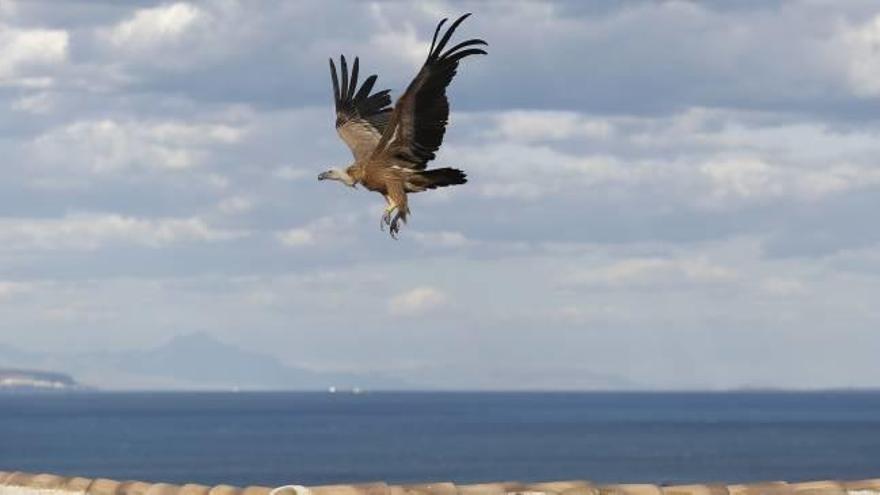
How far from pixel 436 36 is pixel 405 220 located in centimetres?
206

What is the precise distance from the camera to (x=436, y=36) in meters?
19.8

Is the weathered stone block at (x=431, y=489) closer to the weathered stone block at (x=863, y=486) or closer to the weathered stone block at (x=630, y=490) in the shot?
the weathered stone block at (x=630, y=490)

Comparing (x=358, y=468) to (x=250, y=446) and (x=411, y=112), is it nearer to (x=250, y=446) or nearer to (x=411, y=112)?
(x=250, y=446)

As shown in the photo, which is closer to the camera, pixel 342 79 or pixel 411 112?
pixel 411 112

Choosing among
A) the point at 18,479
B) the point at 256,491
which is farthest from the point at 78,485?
the point at 256,491

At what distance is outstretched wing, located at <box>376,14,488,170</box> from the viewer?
20.0 m

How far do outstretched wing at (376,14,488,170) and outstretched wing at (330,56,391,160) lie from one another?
170 centimetres

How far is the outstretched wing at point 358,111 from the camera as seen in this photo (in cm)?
2231

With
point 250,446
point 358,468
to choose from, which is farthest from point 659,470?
point 250,446

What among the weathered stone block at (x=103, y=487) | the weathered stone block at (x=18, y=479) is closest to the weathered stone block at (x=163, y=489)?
the weathered stone block at (x=103, y=487)

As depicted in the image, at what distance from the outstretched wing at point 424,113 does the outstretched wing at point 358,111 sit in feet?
5.57

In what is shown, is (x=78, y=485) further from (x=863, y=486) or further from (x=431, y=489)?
(x=863, y=486)

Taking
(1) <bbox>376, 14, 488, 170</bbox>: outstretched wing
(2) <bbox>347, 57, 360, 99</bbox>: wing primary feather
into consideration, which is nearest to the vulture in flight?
(1) <bbox>376, 14, 488, 170</bbox>: outstretched wing

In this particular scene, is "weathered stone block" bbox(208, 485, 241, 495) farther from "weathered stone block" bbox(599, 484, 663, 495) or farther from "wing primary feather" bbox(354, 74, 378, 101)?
"wing primary feather" bbox(354, 74, 378, 101)
